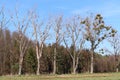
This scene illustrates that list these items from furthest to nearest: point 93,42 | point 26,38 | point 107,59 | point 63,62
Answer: point 107,59, point 63,62, point 93,42, point 26,38

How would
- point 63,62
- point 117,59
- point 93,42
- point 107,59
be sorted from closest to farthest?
point 93,42 → point 63,62 → point 117,59 → point 107,59

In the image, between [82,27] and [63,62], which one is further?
[63,62]

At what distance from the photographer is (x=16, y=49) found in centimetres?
6372

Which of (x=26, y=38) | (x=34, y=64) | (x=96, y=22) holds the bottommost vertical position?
(x=34, y=64)

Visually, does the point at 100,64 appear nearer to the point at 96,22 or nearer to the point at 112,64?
the point at 112,64

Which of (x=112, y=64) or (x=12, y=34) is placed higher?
(x=12, y=34)

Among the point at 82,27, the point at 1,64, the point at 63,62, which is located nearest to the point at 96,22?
the point at 82,27

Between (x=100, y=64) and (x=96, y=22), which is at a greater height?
(x=96, y=22)

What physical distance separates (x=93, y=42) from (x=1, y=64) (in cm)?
2033

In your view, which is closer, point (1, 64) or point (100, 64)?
point (1, 64)

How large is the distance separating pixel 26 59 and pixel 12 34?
405 inches

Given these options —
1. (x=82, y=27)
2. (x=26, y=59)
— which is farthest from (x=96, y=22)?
(x=26, y=59)

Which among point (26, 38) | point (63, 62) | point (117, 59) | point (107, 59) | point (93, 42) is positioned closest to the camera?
point (26, 38)

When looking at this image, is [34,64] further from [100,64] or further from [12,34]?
[100,64]
